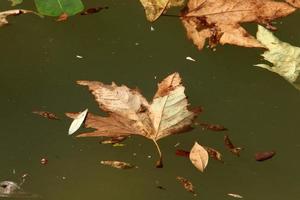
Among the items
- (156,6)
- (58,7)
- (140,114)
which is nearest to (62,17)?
(58,7)

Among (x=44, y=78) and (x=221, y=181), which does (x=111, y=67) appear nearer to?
(x=44, y=78)

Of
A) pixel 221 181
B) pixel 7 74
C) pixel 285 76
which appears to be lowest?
pixel 221 181

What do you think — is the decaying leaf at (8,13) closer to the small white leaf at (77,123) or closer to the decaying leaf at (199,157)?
the small white leaf at (77,123)

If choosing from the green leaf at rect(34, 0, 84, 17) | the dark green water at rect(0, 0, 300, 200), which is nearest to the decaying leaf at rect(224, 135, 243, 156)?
the dark green water at rect(0, 0, 300, 200)

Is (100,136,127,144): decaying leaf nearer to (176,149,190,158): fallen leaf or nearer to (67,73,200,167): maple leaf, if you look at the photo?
(67,73,200,167): maple leaf

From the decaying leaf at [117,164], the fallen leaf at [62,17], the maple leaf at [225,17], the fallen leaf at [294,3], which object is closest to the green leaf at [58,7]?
the fallen leaf at [62,17]

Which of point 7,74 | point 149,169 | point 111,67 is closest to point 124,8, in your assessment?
point 111,67
